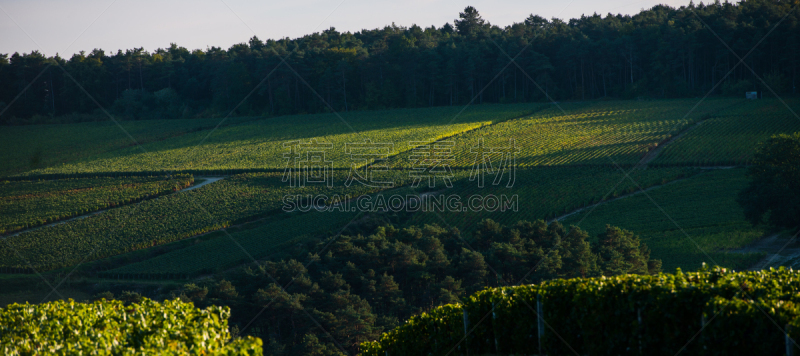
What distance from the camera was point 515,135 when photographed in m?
56.6

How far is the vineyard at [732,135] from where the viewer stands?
39812 mm

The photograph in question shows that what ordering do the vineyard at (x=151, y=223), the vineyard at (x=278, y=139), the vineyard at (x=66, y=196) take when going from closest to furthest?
1. the vineyard at (x=151, y=223)
2. the vineyard at (x=66, y=196)
3. the vineyard at (x=278, y=139)

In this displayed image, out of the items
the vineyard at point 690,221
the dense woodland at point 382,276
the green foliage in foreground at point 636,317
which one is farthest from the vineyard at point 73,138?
the green foliage in foreground at point 636,317

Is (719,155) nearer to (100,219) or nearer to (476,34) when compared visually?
(100,219)

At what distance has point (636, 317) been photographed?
7.64m

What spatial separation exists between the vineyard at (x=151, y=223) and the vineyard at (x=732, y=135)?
24.2m

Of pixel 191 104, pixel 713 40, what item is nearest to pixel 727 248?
pixel 713 40

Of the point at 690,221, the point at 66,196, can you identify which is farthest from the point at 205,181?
the point at 690,221

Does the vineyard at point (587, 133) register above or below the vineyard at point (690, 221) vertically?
above

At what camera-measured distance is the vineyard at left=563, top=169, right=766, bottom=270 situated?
23234 mm

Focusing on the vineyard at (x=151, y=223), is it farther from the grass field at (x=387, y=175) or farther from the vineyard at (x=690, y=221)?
the vineyard at (x=690, y=221)

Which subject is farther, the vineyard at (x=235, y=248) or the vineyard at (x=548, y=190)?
the vineyard at (x=548, y=190)

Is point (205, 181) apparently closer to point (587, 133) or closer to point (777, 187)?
point (587, 133)

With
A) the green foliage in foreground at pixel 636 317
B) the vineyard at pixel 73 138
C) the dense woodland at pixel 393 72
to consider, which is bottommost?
the green foliage in foreground at pixel 636 317
